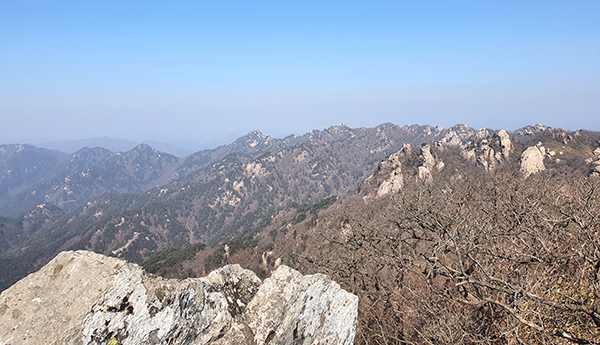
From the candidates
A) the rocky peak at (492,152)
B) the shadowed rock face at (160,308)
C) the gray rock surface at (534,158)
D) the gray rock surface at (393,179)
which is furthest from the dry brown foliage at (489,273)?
the rocky peak at (492,152)

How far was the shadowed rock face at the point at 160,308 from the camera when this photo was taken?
7.74 metres

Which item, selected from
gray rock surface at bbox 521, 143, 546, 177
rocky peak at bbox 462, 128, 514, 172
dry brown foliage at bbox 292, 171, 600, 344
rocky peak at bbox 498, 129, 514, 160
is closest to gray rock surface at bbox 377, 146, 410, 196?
rocky peak at bbox 462, 128, 514, 172

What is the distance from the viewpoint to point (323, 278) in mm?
11992

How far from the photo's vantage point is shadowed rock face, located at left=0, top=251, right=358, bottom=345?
7.74 meters

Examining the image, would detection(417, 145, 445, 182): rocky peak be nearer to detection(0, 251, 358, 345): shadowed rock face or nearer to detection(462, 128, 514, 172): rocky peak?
detection(462, 128, 514, 172): rocky peak

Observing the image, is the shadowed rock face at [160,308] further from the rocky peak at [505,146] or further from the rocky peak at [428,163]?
the rocky peak at [505,146]

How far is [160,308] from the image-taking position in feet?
30.4

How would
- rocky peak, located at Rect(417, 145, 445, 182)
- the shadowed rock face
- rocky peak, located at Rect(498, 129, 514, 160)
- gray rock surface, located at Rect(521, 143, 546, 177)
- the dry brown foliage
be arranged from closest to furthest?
the shadowed rock face
the dry brown foliage
gray rock surface, located at Rect(521, 143, 546, 177)
rocky peak, located at Rect(498, 129, 514, 160)
rocky peak, located at Rect(417, 145, 445, 182)

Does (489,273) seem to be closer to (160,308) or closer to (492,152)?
(160,308)

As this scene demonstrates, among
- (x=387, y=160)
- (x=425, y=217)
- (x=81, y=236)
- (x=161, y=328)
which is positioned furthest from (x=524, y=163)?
(x=81, y=236)

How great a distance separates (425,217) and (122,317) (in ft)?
56.5

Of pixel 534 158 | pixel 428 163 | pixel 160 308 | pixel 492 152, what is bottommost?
pixel 428 163

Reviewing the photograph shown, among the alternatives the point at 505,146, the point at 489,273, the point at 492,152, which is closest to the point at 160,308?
the point at 489,273

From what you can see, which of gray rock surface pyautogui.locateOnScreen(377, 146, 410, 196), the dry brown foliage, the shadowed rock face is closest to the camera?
the shadowed rock face
